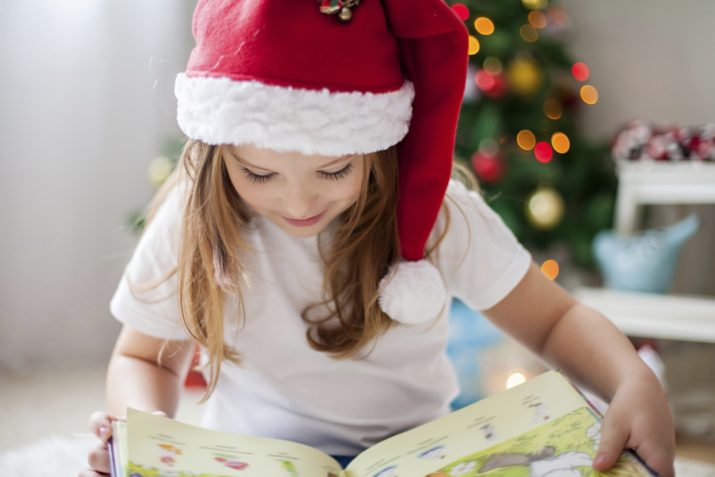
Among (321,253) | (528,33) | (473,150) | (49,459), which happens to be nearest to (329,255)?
(321,253)

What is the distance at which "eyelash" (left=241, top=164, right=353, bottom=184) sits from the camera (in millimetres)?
670

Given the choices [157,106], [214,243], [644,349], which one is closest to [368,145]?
[214,243]

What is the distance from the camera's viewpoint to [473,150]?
6.16ft

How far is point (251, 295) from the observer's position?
802 millimetres

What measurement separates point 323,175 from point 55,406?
1.18 meters

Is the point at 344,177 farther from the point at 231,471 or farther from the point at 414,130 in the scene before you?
the point at 231,471

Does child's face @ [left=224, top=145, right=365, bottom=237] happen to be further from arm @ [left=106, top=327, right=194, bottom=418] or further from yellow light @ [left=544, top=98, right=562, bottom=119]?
yellow light @ [left=544, top=98, right=562, bottom=119]

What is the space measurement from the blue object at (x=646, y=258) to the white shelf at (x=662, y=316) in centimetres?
5

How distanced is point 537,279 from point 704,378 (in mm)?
1316

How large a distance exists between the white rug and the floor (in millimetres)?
187

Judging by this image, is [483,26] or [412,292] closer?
[412,292]

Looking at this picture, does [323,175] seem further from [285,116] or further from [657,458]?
[657,458]

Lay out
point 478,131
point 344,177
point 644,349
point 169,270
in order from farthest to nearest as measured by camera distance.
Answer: point 478,131, point 644,349, point 169,270, point 344,177

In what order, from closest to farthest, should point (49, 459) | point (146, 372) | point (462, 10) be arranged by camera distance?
point (146, 372)
point (49, 459)
point (462, 10)
